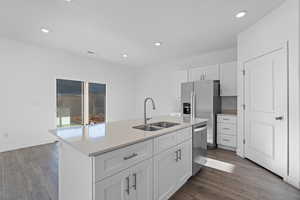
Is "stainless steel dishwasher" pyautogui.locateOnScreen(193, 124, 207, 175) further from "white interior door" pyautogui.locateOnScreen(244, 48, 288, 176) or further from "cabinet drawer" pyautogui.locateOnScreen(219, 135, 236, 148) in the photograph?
"cabinet drawer" pyautogui.locateOnScreen(219, 135, 236, 148)

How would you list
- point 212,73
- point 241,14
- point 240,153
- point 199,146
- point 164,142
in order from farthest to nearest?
1. point 212,73
2. point 240,153
3. point 241,14
4. point 199,146
5. point 164,142

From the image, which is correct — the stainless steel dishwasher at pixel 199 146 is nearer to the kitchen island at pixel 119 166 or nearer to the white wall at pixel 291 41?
the kitchen island at pixel 119 166

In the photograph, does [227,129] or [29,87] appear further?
[29,87]

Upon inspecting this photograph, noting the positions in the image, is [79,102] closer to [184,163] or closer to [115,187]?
[184,163]

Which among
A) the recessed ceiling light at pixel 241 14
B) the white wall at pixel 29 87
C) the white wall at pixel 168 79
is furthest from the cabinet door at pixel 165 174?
the white wall at pixel 29 87

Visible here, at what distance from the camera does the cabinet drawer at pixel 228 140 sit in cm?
358

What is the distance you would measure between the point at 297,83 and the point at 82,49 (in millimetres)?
4760

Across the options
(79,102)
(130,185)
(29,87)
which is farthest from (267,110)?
(29,87)

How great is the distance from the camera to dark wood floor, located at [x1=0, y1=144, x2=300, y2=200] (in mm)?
1879

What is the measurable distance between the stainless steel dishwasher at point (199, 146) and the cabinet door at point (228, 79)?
1794mm

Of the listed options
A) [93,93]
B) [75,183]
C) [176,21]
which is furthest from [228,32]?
[93,93]

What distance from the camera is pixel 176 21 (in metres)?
2.75

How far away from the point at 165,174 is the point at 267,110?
2242 mm

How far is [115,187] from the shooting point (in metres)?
1.15
